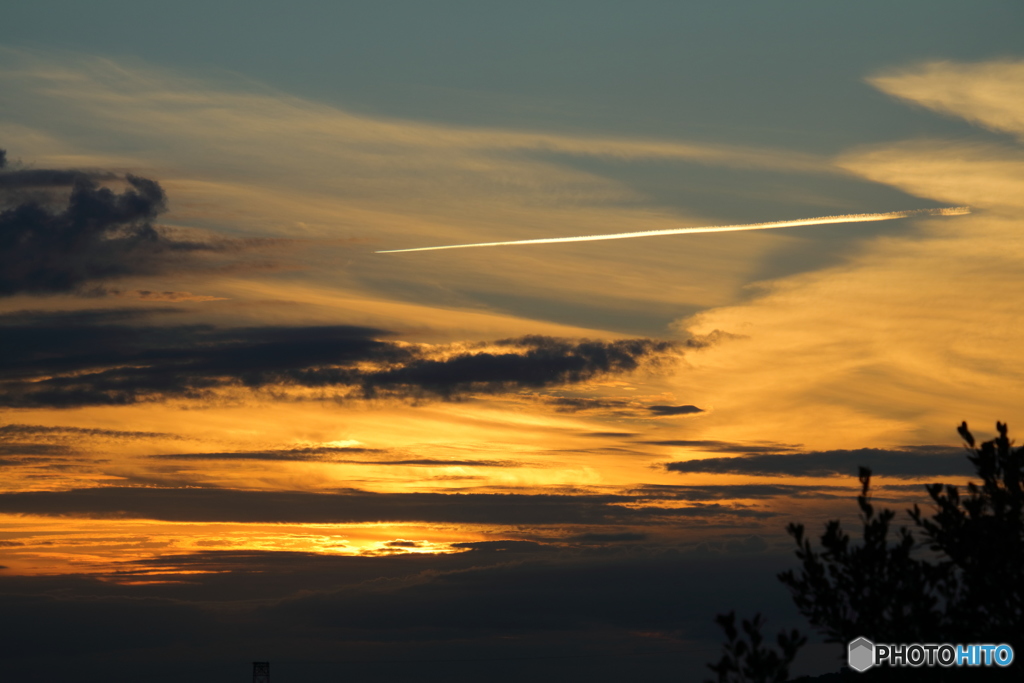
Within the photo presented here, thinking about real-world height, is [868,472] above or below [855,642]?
above

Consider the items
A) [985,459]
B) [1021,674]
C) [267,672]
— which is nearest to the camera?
[1021,674]

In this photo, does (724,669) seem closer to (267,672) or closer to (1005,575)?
(1005,575)

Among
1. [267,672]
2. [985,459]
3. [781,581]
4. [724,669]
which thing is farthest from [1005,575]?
[267,672]

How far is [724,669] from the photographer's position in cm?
2434

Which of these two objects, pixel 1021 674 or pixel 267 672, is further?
pixel 267 672

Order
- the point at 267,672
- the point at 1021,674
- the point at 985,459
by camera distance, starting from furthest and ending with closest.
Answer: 1. the point at 267,672
2. the point at 985,459
3. the point at 1021,674

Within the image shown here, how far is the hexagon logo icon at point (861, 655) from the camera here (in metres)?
25.3

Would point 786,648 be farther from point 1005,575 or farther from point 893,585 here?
point 1005,575

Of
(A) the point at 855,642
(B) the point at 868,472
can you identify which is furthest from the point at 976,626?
(B) the point at 868,472

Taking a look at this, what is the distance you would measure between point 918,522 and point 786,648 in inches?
217

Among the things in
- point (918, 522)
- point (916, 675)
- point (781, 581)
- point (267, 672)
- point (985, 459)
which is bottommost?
point (267, 672)

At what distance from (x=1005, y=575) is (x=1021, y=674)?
2566 millimetres

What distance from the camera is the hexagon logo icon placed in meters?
25.3

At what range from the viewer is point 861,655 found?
25969 mm
